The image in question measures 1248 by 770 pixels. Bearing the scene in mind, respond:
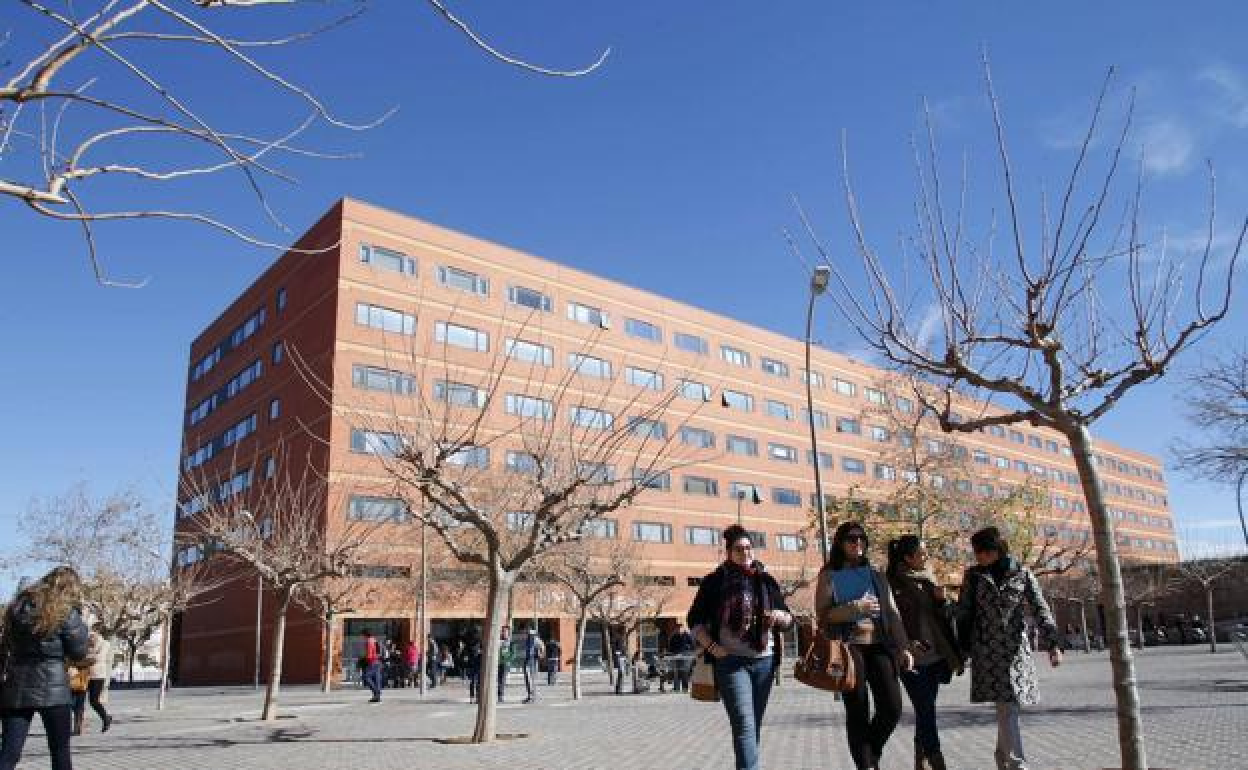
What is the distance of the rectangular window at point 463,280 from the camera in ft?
145

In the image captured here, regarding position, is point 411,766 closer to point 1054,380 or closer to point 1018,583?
point 1018,583

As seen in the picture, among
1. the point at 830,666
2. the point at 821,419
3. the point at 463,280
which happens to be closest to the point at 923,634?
the point at 830,666

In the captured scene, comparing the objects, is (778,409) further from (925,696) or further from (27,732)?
(27,732)

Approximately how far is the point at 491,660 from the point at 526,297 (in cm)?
3662

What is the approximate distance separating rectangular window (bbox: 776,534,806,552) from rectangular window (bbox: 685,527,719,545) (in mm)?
5503

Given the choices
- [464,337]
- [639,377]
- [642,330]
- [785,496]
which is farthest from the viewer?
[785,496]

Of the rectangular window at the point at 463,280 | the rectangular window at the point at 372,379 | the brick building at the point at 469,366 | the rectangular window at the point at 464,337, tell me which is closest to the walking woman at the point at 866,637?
the brick building at the point at 469,366

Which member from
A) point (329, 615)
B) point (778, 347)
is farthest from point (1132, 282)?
point (778, 347)

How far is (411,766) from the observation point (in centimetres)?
954

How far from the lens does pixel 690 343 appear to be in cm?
5584

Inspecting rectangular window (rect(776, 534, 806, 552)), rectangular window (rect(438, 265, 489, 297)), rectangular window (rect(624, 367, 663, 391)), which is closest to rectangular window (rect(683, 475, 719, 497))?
rectangular window (rect(624, 367, 663, 391))

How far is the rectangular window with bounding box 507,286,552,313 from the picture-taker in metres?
47.0

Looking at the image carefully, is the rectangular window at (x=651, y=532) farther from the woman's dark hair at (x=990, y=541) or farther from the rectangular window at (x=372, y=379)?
the woman's dark hair at (x=990, y=541)

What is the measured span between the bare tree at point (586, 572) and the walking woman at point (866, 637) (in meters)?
16.4
